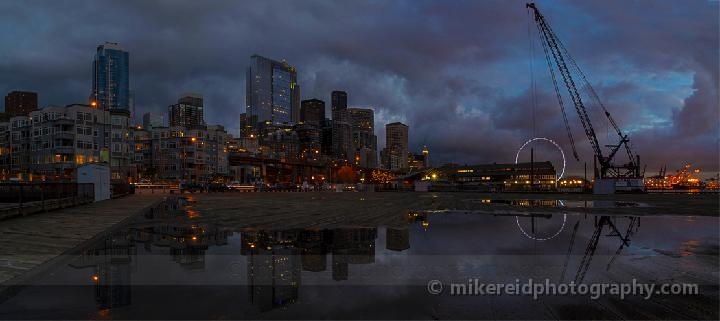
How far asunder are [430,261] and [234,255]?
527 cm

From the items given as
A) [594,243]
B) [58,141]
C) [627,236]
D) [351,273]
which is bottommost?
[627,236]

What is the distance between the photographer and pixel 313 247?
1259 cm

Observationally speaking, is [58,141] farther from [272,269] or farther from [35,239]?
[272,269]

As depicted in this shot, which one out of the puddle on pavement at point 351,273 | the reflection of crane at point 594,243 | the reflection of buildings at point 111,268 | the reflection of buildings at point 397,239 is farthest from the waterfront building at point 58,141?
the reflection of crane at point 594,243

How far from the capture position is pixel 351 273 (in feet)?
30.3

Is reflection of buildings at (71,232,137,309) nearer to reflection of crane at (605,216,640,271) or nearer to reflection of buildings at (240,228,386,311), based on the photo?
reflection of buildings at (240,228,386,311)

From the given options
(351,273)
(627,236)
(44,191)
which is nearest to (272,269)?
(351,273)

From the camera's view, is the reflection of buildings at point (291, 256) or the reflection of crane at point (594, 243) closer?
the reflection of buildings at point (291, 256)

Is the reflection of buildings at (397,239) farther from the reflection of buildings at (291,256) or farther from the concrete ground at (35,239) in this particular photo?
the concrete ground at (35,239)

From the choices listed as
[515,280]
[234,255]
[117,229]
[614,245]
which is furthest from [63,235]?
[614,245]

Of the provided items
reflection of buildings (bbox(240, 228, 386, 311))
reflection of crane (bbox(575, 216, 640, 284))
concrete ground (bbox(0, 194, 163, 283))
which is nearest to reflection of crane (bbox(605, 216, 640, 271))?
reflection of crane (bbox(575, 216, 640, 284))

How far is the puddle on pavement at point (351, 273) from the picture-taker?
6.67m

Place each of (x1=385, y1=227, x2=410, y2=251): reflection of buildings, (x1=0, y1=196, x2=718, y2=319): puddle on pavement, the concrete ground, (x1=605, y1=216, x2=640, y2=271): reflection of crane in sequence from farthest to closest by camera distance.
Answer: (x1=385, y1=227, x2=410, y2=251): reflection of buildings, (x1=605, y1=216, x2=640, y2=271): reflection of crane, the concrete ground, (x1=0, y1=196, x2=718, y2=319): puddle on pavement

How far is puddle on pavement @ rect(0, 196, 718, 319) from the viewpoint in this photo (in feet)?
21.9
